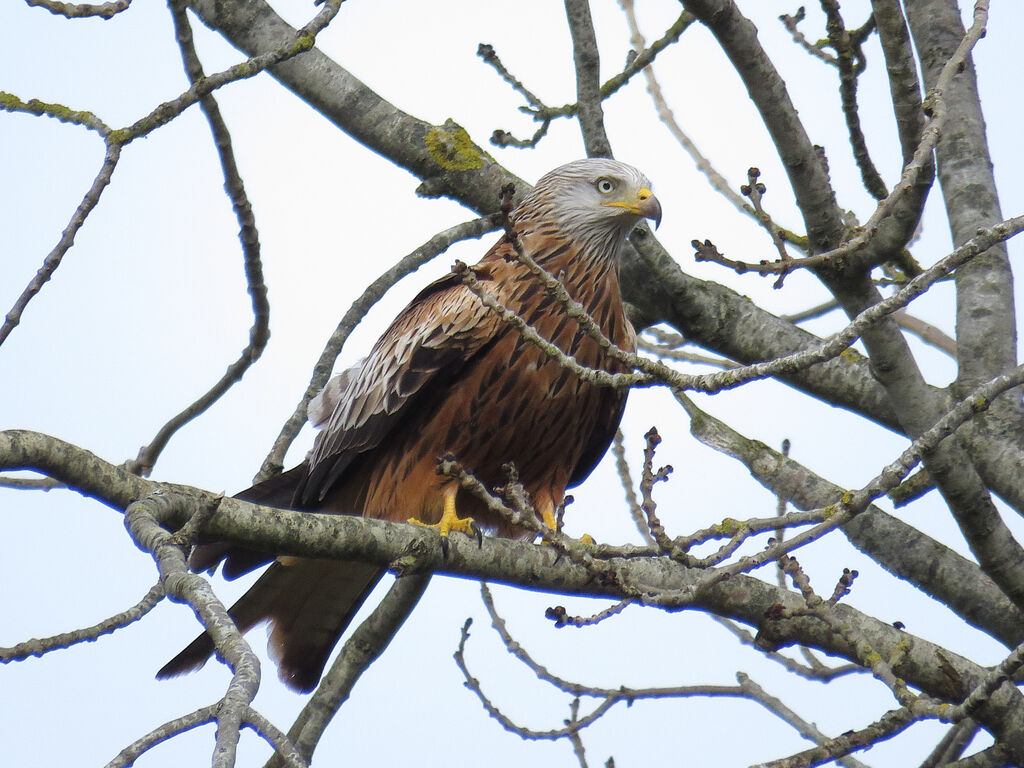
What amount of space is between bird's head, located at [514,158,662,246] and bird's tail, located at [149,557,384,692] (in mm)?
1870

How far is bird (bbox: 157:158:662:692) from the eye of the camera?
4.82 metres

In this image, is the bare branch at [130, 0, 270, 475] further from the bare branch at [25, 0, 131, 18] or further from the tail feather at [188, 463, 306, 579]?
the bare branch at [25, 0, 131, 18]

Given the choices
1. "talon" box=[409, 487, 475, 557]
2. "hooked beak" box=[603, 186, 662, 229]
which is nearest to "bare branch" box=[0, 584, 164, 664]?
"talon" box=[409, 487, 475, 557]

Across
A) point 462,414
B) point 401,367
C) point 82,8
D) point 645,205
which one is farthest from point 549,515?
point 82,8

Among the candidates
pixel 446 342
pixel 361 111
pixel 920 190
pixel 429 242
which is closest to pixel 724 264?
pixel 920 190

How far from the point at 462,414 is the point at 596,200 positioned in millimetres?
1289

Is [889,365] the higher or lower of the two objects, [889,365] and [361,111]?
the lower

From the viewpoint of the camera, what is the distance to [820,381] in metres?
5.19

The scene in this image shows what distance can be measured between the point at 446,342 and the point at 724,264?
5.79 feet

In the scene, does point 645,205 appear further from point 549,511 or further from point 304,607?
point 304,607

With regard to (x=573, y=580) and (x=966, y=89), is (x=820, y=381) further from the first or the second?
(x=573, y=580)

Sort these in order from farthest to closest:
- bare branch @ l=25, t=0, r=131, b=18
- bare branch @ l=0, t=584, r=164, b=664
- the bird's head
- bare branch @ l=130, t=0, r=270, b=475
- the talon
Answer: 1. the bird's head
2. bare branch @ l=130, t=0, r=270, b=475
3. the talon
4. bare branch @ l=25, t=0, r=131, b=18
5. bare branch @ l=0, t=584, r=164, b=664

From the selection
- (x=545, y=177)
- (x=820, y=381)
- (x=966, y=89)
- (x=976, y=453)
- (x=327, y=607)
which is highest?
(x=545, y=177)

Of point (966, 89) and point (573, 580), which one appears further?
point (966, 89)
